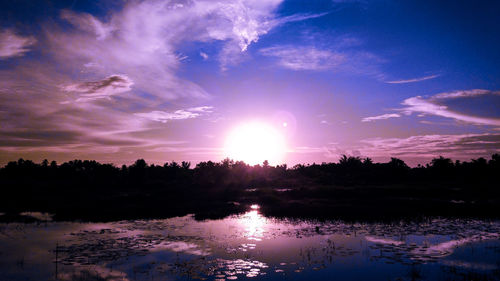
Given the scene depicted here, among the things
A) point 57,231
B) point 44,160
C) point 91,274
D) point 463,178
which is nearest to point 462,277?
point 91,274

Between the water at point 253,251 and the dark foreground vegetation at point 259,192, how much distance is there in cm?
749

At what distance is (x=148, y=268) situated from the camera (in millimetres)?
16094

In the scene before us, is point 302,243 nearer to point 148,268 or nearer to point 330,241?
point 330,241

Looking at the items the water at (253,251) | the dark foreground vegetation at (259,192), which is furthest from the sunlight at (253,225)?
the dark foreground vegetation at (259,192)

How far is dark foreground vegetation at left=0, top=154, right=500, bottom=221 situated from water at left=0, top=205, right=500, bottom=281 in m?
7.49

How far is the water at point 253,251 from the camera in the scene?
49.6 ft

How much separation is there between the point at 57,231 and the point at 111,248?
32.8 ft

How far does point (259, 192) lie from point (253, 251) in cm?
4495

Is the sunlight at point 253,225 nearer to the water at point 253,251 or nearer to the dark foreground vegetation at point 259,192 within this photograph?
the water at point 253,251

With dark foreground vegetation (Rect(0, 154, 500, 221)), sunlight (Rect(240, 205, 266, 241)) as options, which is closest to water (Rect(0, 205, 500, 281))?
sunlight (Rect(240, 205, 266, 241))

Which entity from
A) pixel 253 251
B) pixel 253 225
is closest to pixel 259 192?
pixel 253 225

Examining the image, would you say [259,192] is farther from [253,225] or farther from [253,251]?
[253,251]

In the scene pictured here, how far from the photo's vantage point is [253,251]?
19484 millimetres

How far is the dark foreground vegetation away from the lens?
39188mm
